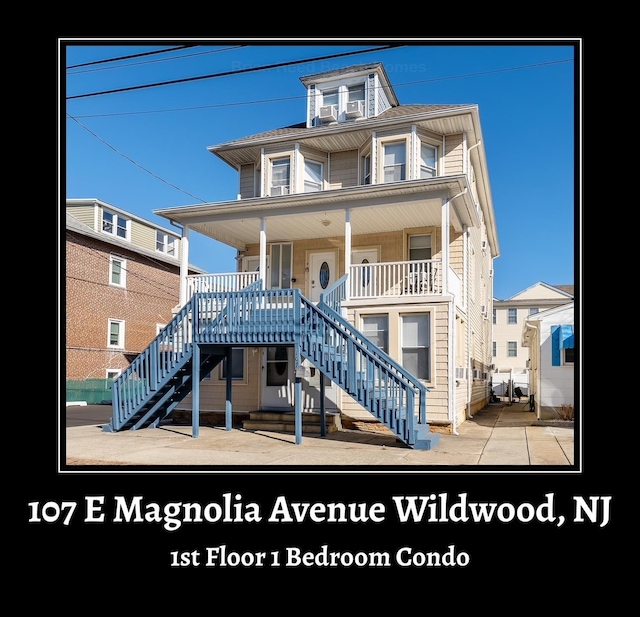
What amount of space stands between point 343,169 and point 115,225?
51.4ft

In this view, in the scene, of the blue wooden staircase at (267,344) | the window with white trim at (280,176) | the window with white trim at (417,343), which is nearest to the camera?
the blue wooden staircase at (267,344)

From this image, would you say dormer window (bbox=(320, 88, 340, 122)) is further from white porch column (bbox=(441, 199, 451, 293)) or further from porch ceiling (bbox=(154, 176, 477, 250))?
white porch column (bbox=(441, 199, 451, 293))

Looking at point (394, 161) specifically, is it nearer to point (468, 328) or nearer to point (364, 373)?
point (468, 328)

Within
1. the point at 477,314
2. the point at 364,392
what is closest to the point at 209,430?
the point at 364,392

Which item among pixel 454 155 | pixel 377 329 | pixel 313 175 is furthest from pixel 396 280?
pixel 313 175

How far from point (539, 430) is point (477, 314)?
21.7 ft

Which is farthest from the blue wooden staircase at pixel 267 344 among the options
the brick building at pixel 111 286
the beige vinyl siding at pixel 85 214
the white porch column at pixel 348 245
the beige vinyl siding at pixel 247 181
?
the beige vinyl siding at pixel 85 214

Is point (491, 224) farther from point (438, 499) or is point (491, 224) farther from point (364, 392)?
point (438, 499)

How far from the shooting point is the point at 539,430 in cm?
1348

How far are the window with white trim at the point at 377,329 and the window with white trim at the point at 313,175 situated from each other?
15.9 ft

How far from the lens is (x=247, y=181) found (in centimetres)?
1802

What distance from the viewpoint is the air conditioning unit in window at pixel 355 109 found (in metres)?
16.8

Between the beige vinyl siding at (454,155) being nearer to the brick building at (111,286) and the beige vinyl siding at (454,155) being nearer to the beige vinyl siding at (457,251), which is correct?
the beige vinyl siding at (457,251)

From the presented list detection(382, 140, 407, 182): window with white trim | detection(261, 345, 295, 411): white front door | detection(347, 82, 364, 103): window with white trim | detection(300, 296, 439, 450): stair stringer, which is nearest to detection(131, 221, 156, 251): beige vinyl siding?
detection(347, 82, 364, 103): window with white trim
